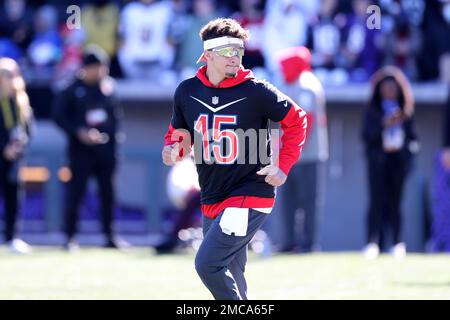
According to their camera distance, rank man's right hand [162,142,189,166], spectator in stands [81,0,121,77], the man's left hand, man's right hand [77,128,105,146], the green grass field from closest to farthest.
→ the man's left hand → man's right hand [162,142,189,166] → the green grass field → man's right hand [77,128,105,146] → spectator in stands [81,0,121,77]

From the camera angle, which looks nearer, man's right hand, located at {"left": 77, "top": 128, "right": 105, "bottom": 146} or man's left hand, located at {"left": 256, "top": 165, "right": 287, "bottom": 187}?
man's left hand, located at {"left": 256, "top": 165, "right": 287, "bottom": 187}

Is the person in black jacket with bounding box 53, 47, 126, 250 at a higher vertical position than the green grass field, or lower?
higher

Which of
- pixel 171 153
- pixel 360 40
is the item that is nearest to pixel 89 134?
pixel 360 40

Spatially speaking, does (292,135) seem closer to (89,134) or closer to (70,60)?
(89,134)

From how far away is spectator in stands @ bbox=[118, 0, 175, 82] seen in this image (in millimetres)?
16891

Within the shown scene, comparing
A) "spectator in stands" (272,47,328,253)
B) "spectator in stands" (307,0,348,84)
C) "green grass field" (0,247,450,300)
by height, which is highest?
"spectator in stands" (307,0,348,84)

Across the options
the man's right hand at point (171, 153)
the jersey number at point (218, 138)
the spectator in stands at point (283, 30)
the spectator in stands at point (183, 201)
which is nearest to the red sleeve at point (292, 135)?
the jersey number at point (218, 138)

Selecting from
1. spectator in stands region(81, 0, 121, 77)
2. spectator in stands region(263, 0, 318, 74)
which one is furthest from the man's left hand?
spectator in stands region(81, 0, 121, 77)

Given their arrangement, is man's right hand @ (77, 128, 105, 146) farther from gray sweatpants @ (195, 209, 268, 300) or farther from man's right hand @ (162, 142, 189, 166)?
gray sweatpants @ (195, 209, 268, 300)

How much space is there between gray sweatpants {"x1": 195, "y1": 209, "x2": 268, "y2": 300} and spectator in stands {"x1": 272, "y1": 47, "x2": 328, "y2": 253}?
6.16 m

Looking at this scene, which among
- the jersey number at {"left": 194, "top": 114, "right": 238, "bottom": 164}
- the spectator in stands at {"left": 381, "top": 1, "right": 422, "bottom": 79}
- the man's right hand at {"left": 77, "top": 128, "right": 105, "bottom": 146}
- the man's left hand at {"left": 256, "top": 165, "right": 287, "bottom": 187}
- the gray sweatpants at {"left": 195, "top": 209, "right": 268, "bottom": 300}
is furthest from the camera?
the spectator in stands at {"left": 381, "top": 1, "right": 422, "bottom": 79}

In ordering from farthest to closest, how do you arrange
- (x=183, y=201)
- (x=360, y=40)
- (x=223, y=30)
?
1. (x=360, y=40)
2. (x=183, y=201)
3. (x=223, y=30)

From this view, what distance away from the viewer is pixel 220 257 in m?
7.27

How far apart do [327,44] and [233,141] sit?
9.07 meters
